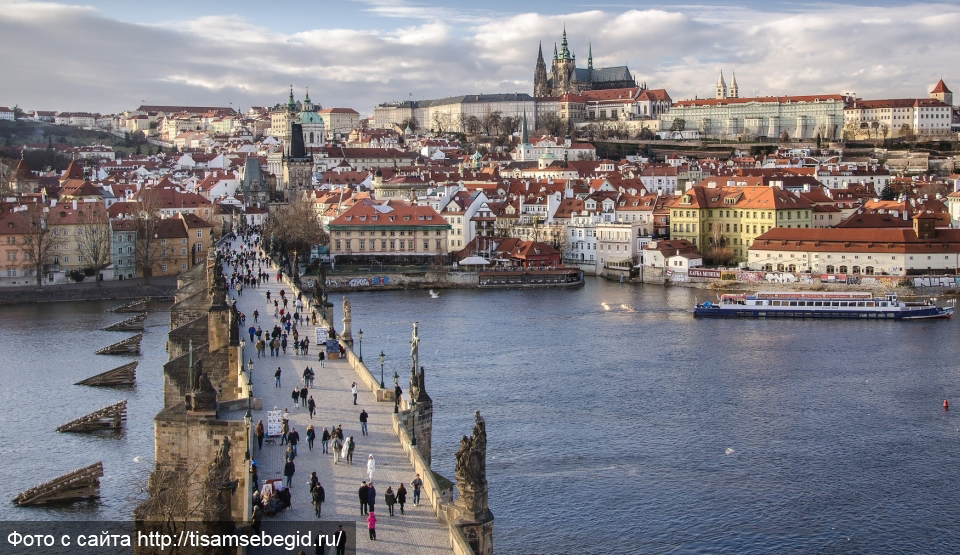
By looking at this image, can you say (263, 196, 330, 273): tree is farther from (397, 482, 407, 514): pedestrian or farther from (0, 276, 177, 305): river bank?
(397, 482, 407, 514): pedestrian

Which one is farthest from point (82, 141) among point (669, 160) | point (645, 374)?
point (645, 374)

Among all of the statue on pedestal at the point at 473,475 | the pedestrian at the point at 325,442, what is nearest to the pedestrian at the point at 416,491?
the statue on pedestal at the point at 473,475

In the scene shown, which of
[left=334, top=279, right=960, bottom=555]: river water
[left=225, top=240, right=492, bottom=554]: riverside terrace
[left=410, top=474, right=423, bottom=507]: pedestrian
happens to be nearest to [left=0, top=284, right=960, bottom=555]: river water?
[left=334, top=279, right=960, bottom=555]: river water

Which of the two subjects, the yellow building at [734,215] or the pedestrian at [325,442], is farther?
the yellow building at [734,215]

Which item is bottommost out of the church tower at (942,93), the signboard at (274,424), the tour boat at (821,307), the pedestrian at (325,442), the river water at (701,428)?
the river water at (701,428)

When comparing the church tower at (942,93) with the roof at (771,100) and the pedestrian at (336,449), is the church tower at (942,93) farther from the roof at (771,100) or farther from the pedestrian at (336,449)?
the pedestrian at (336,449)
